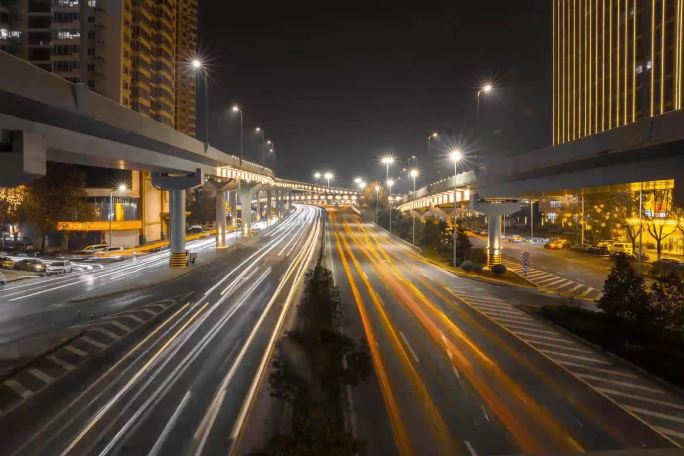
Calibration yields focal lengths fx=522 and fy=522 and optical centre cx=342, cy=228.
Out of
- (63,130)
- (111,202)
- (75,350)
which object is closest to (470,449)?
(75,350)

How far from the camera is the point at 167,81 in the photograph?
96875 millimetres

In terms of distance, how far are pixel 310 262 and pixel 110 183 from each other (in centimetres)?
2594

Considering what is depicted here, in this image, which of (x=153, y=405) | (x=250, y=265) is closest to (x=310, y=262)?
(x=250, y=265)

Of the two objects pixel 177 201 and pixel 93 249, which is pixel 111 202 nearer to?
pixel 93 249

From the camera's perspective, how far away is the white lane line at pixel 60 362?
15.5 meters

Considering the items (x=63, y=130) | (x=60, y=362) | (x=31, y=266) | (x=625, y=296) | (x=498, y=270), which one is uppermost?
(x=63, y=130)

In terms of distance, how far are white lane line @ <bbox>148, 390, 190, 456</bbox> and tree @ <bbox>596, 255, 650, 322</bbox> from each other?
53.9ft

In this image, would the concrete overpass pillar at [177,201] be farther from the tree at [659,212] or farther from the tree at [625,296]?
the tree at [659,212]

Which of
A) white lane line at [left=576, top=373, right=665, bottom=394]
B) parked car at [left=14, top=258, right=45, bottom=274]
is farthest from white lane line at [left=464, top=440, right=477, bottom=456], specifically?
parked car at [left=14, top=258, right=45, bottom=274]

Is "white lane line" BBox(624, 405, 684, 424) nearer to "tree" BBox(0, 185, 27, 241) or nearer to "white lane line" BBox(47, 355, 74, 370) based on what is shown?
"white lane line" BBox(47, 355, 74, 370)

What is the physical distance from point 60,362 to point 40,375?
3.94 ft

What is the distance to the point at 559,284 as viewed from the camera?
3734 centimetres

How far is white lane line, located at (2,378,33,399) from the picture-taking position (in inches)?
523

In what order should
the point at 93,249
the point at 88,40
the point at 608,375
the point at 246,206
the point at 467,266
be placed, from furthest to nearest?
1. the point at 88,40
2. the point at 246,206
3. the point at 93,249
4. the point at 467,266
5. the point at 608,375
